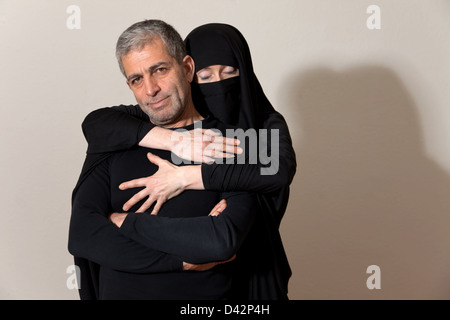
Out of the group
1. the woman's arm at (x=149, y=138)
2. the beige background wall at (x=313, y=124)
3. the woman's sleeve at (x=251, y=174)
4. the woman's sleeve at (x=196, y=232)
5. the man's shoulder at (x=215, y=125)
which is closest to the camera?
the woman's sleeve at (x=196, y=232)

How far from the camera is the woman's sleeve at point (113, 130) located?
1.85 metres

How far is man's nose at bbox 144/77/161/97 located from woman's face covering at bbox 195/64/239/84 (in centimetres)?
31

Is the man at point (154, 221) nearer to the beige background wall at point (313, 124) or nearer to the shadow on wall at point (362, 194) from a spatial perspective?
the beige background wall at point (313, 124)

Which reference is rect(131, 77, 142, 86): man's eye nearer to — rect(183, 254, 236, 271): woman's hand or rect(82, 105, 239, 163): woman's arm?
rect(82, 105, 239, 163): woman's arm

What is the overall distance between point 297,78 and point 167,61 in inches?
55.0

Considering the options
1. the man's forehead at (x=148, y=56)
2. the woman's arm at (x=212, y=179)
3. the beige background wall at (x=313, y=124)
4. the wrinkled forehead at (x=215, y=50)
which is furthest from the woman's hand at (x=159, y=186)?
the beige background wall at (x=313, y=124)

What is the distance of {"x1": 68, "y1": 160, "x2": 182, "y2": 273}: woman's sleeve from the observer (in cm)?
167

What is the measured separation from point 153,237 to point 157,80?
548mm

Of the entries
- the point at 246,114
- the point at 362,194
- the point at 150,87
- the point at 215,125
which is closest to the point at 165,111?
the point at 150,87

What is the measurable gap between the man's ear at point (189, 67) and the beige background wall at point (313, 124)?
3.65 ft

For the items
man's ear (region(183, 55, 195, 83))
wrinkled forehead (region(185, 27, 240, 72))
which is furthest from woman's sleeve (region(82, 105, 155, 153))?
wrinkled forehead (region(185, 27, 240, 72))

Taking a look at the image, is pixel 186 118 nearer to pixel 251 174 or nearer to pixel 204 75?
pixel 204 75

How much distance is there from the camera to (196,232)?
162 cm
